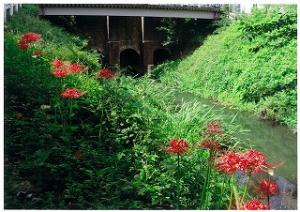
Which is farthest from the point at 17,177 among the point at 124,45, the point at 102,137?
the point at 124,45

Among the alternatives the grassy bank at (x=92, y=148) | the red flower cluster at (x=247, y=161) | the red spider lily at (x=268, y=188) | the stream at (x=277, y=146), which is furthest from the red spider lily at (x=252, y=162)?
the stream at (x=277, y=146)

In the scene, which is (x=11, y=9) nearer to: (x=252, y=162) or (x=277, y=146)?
(x=277, y=146)

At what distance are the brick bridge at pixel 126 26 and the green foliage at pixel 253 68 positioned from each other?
714mm

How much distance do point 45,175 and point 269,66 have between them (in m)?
6.29

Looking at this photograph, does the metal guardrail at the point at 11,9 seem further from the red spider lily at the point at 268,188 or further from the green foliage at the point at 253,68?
the red spider lily at the point at 268,188

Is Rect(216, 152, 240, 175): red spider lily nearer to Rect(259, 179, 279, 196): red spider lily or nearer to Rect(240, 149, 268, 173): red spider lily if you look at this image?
Rect(240, 149, 268, 173): red spider lily

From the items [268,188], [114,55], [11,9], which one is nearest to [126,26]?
[114,55]

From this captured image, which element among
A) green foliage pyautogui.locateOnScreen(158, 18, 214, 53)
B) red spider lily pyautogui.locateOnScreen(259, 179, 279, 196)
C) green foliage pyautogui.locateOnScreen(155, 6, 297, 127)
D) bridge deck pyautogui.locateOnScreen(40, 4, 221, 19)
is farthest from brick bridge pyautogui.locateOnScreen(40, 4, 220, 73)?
red spider lily pyautogui.locateOnScreen(259, 179, 279, 196)

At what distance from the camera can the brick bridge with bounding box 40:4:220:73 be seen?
9555 millimetres

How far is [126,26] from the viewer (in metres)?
12.3

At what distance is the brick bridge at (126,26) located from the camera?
9555mm

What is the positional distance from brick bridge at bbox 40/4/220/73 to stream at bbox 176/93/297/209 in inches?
96.4

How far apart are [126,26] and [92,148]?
8621 millimetres

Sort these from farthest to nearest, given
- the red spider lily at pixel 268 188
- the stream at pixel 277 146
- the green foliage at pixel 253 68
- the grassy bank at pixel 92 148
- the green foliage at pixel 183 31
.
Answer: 1. the green foliage at pixel 183 31
2. the green foliage at pixel 253 68
3. the stream at pixel 277 146
4. the grassy bank at pixel 92 148
5. the red spider lily at pixel 268 188
